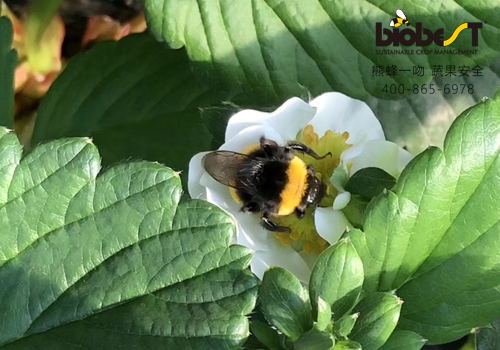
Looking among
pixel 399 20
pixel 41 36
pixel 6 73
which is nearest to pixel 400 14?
pixel 399 20

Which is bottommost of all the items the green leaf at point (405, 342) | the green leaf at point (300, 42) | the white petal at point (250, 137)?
the green leaf at point (405, 342)

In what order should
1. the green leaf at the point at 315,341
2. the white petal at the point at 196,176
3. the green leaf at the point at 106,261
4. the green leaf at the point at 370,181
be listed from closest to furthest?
the green leaf at the point at 315,341
the green leaf at the point at 106,261
the green leaf at the point at 370,181
the white petal at the point at 196,176

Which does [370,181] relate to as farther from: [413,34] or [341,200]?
[413,34]

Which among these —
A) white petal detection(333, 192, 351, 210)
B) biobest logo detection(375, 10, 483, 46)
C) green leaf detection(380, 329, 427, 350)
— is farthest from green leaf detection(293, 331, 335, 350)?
biobest logo detection(375, 10, 483, 46)

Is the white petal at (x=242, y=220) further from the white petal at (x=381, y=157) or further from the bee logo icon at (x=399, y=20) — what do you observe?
the bee logo icon at (x=399, y=20)

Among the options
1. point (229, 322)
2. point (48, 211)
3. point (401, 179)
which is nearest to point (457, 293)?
point (401, 179)

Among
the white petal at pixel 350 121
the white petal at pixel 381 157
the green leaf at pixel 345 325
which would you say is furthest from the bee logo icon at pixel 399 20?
the green leaf at pixel 345 325

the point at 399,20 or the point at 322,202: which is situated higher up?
the point at 399,20
